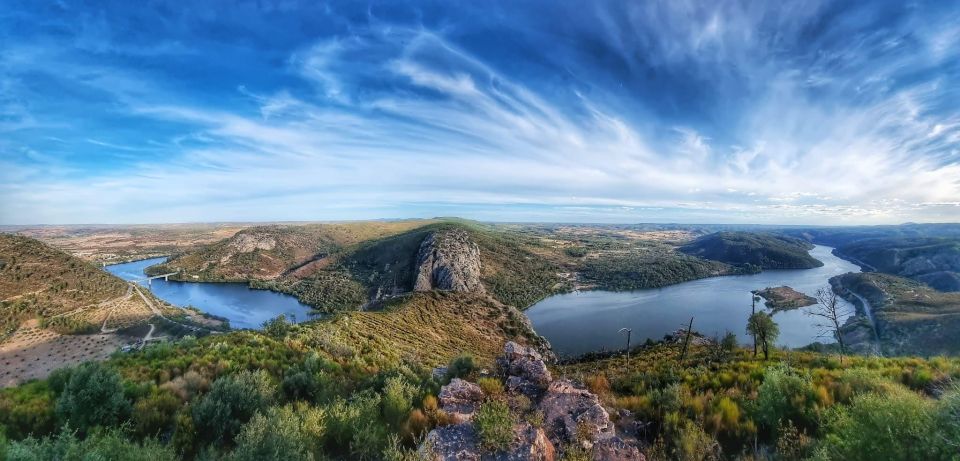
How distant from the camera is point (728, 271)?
153875 millimetres

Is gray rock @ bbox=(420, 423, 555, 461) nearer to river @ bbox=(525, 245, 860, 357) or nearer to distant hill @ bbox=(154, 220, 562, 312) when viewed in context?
river @ bbox=(525, 245, 860, 357)

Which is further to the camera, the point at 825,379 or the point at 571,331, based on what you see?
the point at 571,331

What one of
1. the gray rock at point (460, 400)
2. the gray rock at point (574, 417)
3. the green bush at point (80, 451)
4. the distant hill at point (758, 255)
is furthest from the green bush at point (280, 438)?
the distant hill at point (758, 255)

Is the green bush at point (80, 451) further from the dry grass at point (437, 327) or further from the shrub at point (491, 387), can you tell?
the dry grass at point (437, 327)

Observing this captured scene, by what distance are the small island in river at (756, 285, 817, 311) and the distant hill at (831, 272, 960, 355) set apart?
435 inches

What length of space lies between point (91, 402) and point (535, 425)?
9.31m

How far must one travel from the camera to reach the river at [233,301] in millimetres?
89062

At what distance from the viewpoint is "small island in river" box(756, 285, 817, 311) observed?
94375mm

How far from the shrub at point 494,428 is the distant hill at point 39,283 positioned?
65.6 metres

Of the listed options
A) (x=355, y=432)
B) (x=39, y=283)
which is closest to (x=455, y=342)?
(x=355, y=432)

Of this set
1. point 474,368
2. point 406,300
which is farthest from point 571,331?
point 474,368

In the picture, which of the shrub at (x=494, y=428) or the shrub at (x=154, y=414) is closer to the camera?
the shrub at (x=494, y=428)

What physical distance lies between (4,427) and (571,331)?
78.5 meters

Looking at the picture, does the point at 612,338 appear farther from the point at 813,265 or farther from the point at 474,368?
the point at 813,265
